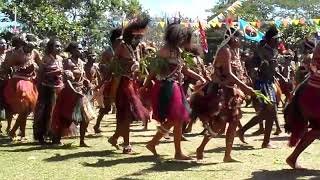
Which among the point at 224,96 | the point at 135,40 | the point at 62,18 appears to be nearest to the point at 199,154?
the point at 224,96

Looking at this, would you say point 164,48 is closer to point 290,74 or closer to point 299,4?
point 290,74

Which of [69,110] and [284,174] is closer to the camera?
[284,174]

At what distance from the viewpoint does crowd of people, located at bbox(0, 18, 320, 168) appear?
281 inches

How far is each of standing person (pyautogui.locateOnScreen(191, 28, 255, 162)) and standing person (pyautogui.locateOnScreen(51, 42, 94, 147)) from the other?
7.68 ft

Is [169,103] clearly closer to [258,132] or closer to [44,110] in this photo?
[44,110]

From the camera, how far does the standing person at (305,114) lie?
21.2 ft

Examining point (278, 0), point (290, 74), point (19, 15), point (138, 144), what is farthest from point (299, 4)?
point (138, 144)

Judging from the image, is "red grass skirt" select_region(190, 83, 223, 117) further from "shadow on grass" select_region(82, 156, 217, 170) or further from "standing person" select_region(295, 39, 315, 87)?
"standing person" select_region(295, 39, 315, 87)

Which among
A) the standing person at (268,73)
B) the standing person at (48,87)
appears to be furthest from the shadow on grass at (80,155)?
the standing person at (268,73)

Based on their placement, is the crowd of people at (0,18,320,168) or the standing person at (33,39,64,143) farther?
the standing person at (33,39,64,143)

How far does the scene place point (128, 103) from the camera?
27.1ft

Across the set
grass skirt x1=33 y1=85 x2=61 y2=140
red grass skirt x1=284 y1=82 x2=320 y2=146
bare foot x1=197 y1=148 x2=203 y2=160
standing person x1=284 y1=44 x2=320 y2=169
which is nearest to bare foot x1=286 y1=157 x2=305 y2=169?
standing person x1=284 y1=44 x2=320 y2=169

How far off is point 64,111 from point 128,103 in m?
1.31

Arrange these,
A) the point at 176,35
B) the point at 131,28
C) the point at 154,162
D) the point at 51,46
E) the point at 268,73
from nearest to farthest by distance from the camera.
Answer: the point at 176,35 < the point at 154,162 < the point at 131,28 < the point at 268,73 < the point at 51,46
